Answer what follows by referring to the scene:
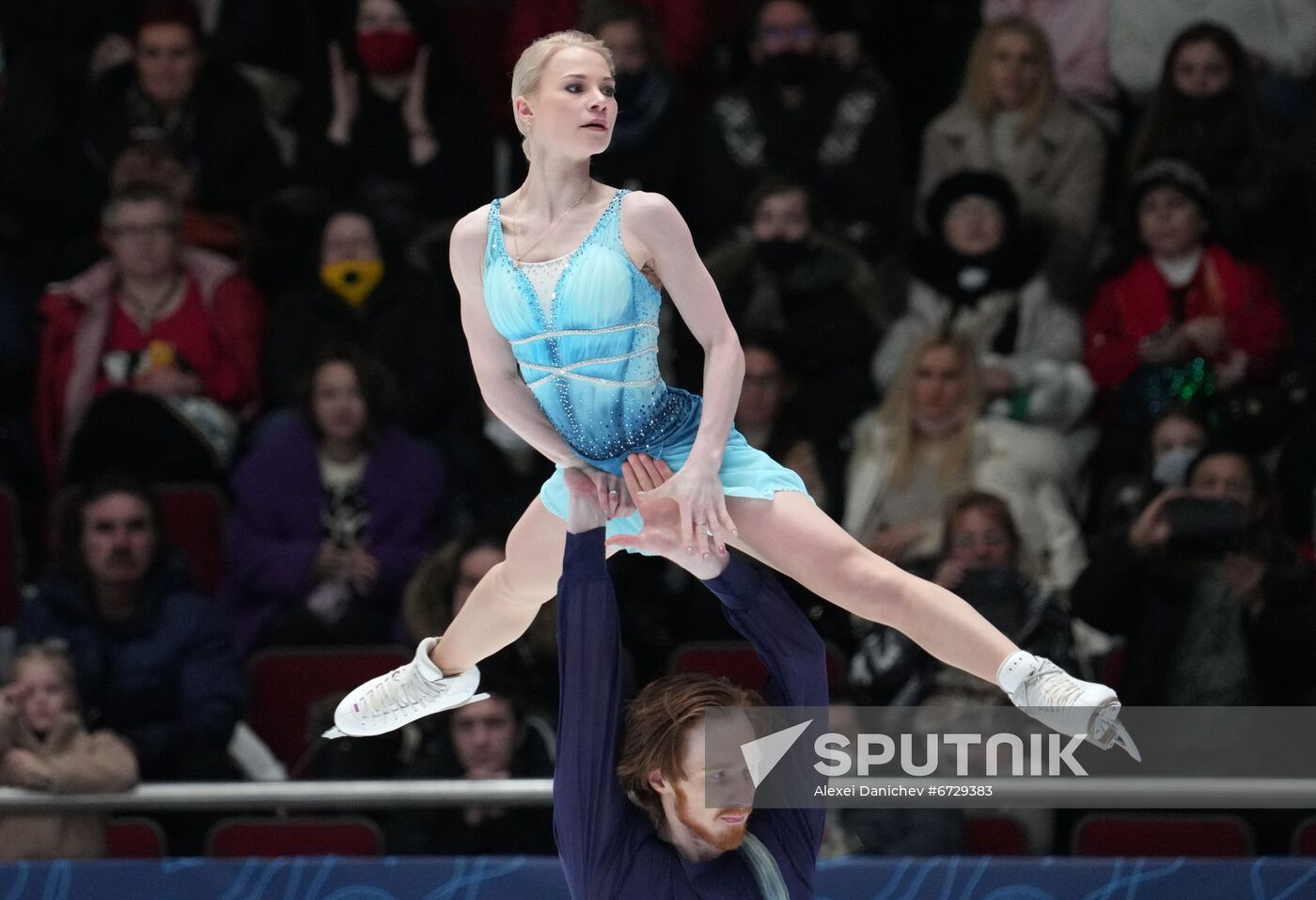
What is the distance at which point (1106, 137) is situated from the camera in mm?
7613

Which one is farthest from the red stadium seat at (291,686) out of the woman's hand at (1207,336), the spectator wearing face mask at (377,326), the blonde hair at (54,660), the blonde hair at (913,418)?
the woman's hand at (1207,336)

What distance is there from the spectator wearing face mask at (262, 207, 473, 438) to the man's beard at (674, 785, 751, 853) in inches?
132

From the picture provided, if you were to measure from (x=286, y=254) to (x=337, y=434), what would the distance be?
1.05m

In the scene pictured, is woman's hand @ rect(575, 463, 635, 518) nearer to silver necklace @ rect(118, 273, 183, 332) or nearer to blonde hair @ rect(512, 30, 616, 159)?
blonde hair @ rect(512, 30, 616, 159)

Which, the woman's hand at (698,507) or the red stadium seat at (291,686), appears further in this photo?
the red stadium seat at (291,686)

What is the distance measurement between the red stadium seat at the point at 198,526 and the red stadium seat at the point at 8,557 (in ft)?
0.38

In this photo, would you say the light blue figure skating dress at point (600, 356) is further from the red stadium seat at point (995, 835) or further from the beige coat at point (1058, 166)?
the beige coat at point (1058, 166)

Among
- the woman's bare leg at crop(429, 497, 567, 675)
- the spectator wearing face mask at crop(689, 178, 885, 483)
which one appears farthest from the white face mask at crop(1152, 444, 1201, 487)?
the woman's bare leg at crop(429, 497, 567, 675)

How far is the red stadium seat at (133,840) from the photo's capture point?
545 cm

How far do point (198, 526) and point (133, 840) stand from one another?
1.51 m

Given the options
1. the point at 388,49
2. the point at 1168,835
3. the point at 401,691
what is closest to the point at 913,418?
the point at 1168,835

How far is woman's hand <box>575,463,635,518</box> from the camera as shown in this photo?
3981 mm

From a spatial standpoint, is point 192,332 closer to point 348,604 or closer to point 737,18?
point 348,604

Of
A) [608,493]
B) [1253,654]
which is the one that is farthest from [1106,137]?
[608,493]
